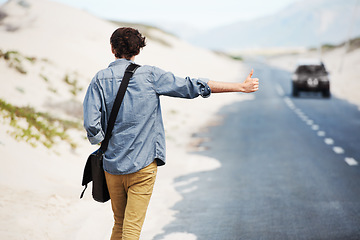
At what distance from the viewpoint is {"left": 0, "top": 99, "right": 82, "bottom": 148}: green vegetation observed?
8.46 m

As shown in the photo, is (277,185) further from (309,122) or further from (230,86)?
(309,122)

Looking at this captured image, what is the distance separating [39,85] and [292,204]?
8978 mm

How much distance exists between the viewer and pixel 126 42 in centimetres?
348

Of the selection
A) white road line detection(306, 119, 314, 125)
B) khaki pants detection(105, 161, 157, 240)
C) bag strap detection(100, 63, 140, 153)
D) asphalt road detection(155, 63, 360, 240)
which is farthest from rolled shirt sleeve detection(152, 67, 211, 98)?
white road line detection(306, 119, 314, 125)

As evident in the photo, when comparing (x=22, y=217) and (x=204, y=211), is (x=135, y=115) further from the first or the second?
(x=204, y=211)

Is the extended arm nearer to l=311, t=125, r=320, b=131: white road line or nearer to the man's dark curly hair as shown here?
the man's dark curly hair

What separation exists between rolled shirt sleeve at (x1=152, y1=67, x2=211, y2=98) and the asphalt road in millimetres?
2327

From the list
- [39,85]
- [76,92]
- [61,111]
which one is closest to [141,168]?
[61,111]

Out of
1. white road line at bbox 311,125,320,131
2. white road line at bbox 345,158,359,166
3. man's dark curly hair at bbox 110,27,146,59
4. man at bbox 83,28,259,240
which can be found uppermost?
man's dark curly hair at bbox 110,27,146,59

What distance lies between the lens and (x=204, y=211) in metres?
6.32

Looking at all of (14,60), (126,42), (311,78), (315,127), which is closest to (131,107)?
(126,42)

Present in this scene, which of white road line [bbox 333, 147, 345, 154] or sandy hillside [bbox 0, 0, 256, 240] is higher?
sandy hillside [bbox 0, 0, 256, 240]

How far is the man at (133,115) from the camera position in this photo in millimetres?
3436

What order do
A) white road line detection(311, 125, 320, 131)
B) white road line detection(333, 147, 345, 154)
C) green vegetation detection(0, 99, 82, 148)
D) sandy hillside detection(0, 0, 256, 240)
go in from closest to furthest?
sandy hillside detection(0, 0, 256, 240) → green vegetation detection(0, 99, 82, 148) → white road line detection(333, 147, 345, 154) → white road line detection(311, 125, 320, 131)
